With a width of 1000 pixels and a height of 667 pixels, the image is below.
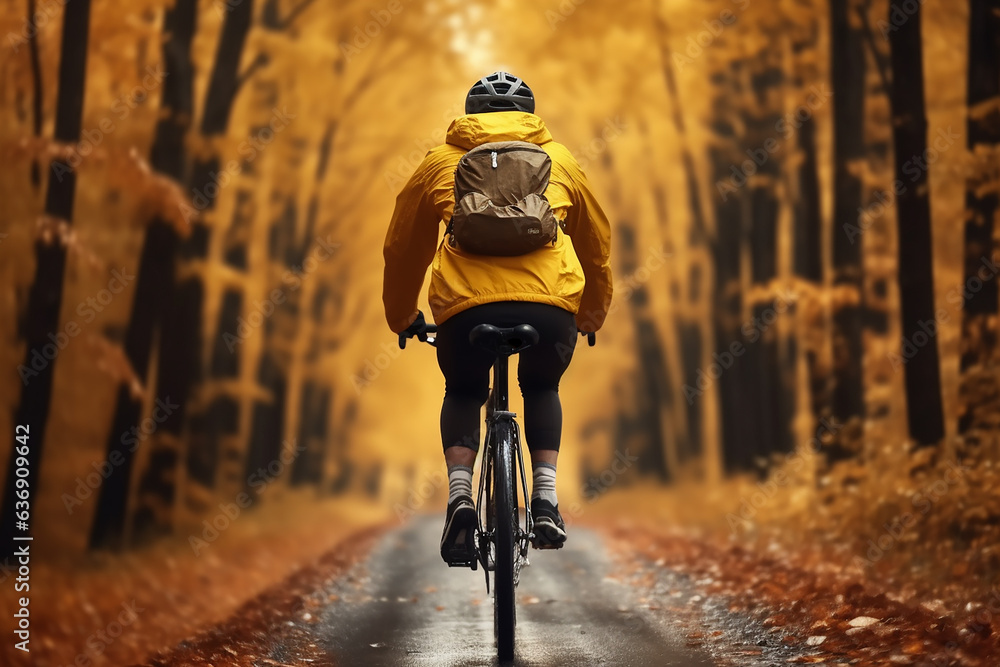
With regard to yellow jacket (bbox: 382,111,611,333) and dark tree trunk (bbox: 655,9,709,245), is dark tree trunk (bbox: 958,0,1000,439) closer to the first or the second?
yellow jacket (bbox: 382,111,611,333)

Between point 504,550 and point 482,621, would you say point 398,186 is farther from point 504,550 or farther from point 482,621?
point 504,550

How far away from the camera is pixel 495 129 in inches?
202

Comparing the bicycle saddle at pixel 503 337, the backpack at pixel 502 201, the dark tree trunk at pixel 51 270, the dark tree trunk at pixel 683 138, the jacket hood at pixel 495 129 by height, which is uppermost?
the dark tree trunk at pixel 683 138

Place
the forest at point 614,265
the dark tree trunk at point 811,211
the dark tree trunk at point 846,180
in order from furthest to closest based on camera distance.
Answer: the dark tree trunk at point 811,211 < the dark tree trunk at point 846,180 < the forest at point 614,265

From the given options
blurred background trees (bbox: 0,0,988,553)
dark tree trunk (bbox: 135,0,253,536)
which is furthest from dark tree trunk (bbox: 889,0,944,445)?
dark tree trunk (bbox: 135,0,253,536)

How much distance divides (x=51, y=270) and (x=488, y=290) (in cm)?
533

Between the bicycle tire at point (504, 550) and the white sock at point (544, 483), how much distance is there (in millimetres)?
184

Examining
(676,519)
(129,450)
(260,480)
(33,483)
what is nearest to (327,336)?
(260,480)

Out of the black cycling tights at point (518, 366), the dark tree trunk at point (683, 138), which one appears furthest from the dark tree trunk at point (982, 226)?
the dark tree trunk at point (683, 138)

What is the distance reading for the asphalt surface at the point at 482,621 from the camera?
533 centimetres

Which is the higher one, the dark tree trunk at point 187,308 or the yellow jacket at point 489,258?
the dark tree trunk at point 187,308

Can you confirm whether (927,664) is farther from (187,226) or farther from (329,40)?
(329,40)

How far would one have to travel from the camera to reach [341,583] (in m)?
9.04

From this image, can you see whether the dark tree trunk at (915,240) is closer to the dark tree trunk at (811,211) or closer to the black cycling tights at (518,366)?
the dark tree trunk at (811,211)
